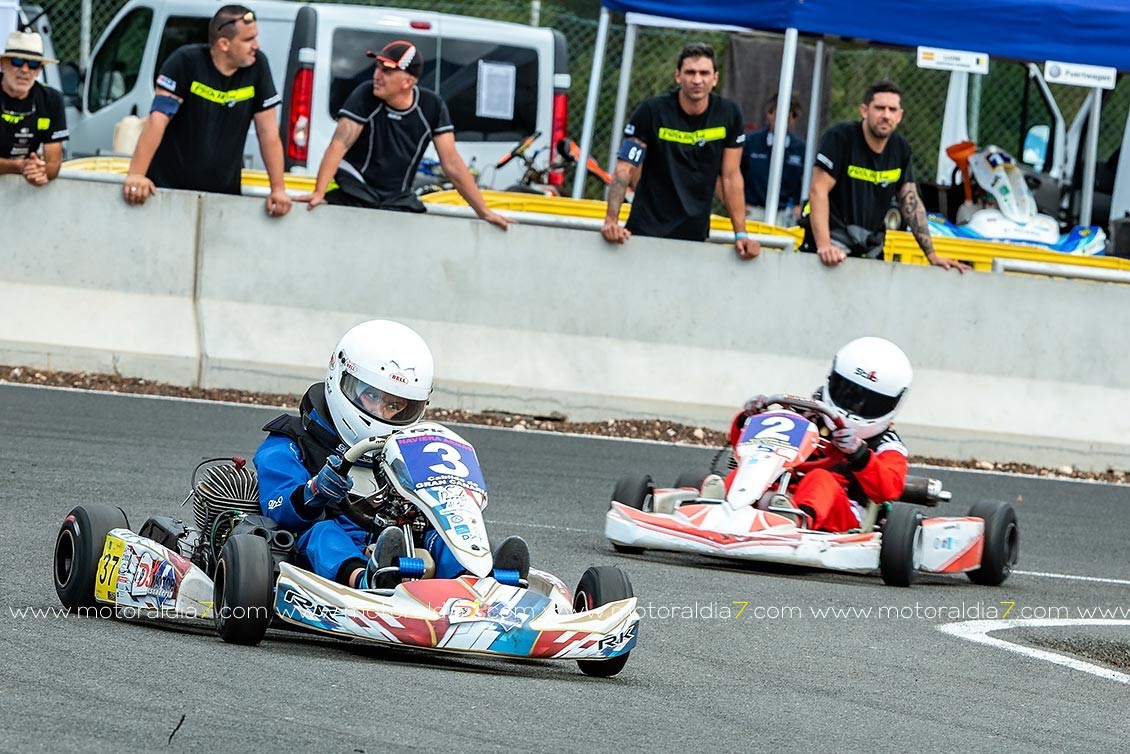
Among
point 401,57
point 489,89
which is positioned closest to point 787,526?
point 401,57

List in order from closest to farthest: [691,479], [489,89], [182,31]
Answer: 1. [691,479]
2. [489,89]
3. [182,31]

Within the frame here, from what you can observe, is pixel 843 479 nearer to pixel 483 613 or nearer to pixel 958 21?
pixel 483 613

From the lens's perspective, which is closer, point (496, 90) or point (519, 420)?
point (519, 420)

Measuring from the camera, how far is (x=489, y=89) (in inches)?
690

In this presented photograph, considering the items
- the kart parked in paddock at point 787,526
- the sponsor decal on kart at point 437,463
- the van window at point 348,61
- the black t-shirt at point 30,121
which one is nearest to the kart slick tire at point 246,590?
the sponsor decal on kart at point 437,463

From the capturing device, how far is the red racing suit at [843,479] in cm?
860

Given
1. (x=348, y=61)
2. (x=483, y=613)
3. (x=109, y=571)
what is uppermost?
(x=348, y=61)

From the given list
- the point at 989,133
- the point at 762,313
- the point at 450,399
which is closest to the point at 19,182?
the point at 450,399

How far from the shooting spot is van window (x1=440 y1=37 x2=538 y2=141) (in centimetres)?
1734

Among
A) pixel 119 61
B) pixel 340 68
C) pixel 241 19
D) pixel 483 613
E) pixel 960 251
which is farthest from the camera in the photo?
pixel 119 61

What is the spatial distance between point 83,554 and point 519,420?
6008mm

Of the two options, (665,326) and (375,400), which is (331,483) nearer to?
(375,400)

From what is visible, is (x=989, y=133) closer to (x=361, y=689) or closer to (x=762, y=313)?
(x=762, y=313)

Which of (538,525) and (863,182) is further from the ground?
(863,182)
